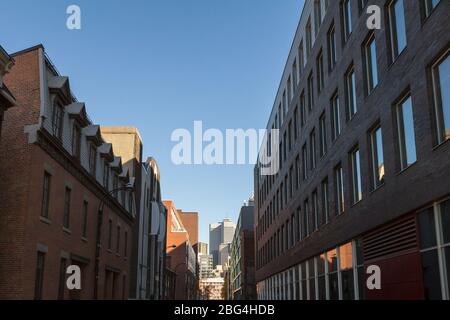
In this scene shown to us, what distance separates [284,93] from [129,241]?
56.0 ft

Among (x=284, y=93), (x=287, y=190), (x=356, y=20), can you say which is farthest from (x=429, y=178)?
(x=284, y=93)

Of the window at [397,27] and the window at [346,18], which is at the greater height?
the window at [346,18]

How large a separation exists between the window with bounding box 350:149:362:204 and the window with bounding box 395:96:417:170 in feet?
14.9

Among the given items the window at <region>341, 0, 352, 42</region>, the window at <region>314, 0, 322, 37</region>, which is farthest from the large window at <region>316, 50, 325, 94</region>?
the window at <region>341, 0, 352, 42</region>

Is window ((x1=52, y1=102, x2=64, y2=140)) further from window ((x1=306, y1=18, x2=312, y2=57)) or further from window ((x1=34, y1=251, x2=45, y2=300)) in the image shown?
window ((x1=306, y1=18, x2=312, y2=57))

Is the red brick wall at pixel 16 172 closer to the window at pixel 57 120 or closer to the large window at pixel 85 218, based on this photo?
the window at pixel 57 120

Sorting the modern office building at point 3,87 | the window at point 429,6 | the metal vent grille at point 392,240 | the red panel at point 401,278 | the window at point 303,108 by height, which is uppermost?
the window at point 303,108

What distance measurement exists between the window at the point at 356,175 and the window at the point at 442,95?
7.38 m

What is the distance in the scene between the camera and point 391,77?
1822cm

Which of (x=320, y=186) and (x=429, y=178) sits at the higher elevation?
(x=320, y=186)

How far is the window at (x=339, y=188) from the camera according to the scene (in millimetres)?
25156

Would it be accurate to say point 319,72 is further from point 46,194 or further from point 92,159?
point 46,194

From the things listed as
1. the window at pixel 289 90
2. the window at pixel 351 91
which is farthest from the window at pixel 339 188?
the window at pixel 289 90
